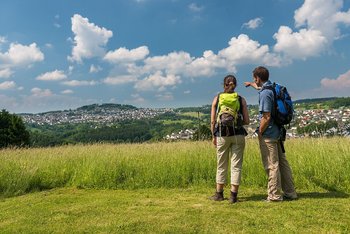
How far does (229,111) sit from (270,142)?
2.95 feet

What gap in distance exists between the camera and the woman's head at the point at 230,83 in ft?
20.8

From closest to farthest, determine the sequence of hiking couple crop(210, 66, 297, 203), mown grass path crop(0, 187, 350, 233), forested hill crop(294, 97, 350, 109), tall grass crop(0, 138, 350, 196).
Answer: mown grass path crop(0, 187, 350, 233) < hiking couple crop(210, 66, 297, 203) < tall grass crop(0, 138, 350, 196) < forested hill crop(294, 97, 350, 109)

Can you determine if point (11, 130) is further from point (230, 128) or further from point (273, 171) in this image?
point (273, 171)

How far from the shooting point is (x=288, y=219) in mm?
5016

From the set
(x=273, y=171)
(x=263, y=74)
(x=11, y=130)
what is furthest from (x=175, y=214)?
(x=11, y=130)

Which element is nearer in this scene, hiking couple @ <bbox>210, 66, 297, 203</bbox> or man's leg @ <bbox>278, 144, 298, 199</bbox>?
hiking couple @ <bbox>210, 66, 297, 203</bbox>

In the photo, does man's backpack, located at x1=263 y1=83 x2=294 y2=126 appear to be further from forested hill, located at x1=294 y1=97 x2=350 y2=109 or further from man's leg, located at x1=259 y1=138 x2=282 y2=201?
forested hill, located at x1=294 y1=97 x2=350 y2=109

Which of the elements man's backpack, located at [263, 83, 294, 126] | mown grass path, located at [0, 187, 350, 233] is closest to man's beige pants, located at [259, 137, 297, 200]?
mown grass path, located at [0, 187, 350, 233]

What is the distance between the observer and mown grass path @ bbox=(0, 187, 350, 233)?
480 centimetres

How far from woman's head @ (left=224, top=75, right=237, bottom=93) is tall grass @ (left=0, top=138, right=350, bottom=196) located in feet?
8.21

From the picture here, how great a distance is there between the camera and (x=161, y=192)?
7.68 m

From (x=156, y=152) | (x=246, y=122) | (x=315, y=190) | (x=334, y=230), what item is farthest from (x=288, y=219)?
(x=156, y=152)

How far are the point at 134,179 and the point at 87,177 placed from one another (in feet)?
4.10

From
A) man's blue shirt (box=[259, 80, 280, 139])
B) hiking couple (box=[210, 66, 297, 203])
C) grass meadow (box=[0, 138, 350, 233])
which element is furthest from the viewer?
hiking couple (box=[210, 66, 297, 203])
